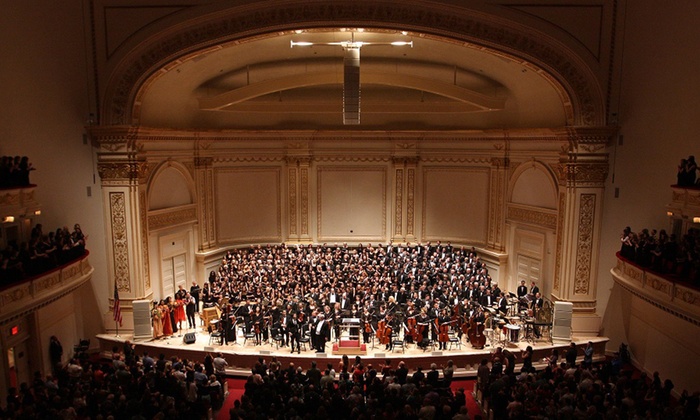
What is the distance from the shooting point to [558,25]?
13.3m

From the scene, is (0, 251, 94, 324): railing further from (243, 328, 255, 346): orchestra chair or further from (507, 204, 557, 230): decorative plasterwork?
(507, 204, 557, 230): decorative plasterwork

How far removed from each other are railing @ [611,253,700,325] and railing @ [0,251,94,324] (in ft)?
43.1

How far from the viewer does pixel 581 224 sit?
14320 millimetres

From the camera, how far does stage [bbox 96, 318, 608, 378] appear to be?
13.0 metres

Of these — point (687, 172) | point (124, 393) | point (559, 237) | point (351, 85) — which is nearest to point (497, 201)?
point (559, 237)

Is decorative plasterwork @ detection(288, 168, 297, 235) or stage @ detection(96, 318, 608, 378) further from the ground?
decorative plasterwork @ detection(288, 168, 297, 235)

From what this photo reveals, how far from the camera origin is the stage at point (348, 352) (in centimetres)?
1305

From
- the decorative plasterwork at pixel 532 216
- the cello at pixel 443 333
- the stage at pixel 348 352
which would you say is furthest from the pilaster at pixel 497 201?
the cello at pixel 443 333

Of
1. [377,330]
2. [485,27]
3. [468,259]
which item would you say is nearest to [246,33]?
[485,27]

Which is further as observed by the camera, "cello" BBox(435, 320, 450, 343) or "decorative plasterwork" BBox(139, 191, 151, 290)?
"decorative plasterwork" BBox(139, 191, 151, 290)

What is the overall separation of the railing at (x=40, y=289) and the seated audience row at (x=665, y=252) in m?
13.2

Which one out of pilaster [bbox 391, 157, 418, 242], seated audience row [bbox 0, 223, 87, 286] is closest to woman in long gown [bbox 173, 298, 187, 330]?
seated audience row [bbox 0, 223, 87, 286]

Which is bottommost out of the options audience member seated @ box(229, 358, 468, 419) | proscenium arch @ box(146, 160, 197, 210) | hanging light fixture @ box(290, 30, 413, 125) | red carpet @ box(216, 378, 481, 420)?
red carpet @ box(216, 378, 481, 420)

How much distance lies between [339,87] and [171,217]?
8.12 meters
